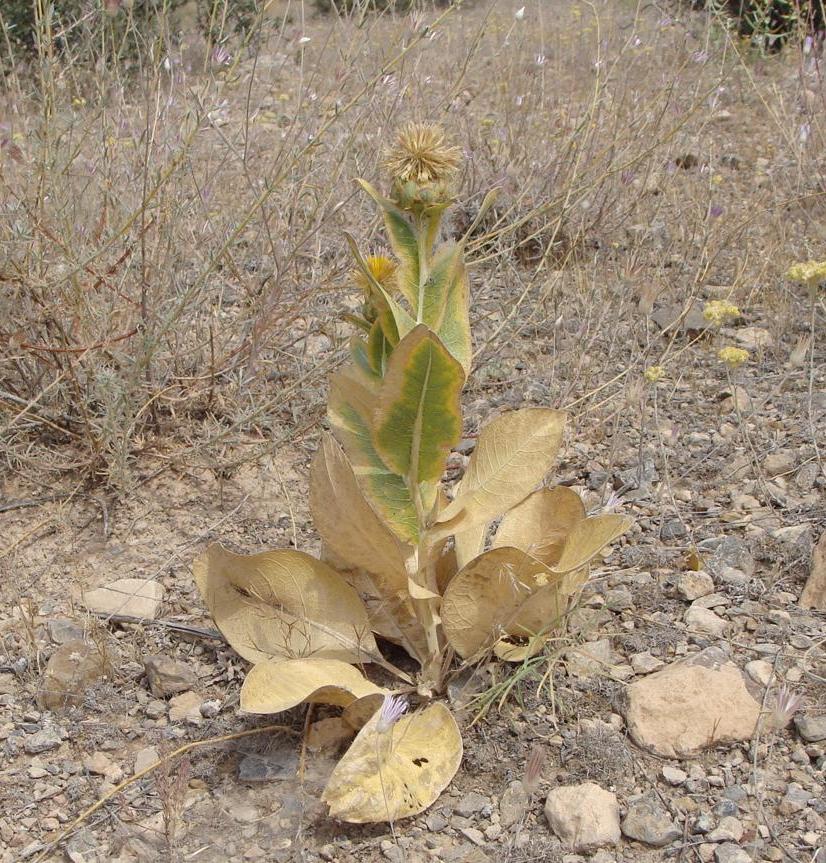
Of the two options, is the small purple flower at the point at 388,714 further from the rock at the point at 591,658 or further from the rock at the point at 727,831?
the rock at the point at 727,831

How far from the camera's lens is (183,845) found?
1862 mm

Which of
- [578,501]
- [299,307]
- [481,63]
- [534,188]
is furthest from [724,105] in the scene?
[578,501]

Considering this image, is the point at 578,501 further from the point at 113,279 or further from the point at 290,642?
the point at 113,279

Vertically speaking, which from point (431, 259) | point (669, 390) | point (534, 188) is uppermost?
point (431, 259)

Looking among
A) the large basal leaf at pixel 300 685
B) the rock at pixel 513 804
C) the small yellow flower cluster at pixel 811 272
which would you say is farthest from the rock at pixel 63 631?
the small yellow flower cluster at pixel 811 272

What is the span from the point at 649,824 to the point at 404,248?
111cm

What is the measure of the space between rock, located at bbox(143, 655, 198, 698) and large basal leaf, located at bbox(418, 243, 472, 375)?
0.96 m

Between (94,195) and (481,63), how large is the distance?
4.15 metres

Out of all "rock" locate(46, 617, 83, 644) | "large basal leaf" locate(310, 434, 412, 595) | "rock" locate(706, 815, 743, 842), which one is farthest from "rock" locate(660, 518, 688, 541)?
"rock" locate(46, 617, 83, 644)

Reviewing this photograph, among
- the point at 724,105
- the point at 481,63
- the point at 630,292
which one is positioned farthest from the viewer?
the point at 481,63

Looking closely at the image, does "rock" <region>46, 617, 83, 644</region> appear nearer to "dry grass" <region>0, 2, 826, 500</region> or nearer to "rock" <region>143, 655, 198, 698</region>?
"rock" <region>143, 655, 198, 698</region>

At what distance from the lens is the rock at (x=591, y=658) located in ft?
7.09

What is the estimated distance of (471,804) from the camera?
6.31 feet

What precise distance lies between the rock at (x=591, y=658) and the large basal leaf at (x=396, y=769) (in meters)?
0.35
